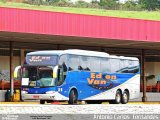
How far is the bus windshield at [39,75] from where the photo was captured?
28.6 metres

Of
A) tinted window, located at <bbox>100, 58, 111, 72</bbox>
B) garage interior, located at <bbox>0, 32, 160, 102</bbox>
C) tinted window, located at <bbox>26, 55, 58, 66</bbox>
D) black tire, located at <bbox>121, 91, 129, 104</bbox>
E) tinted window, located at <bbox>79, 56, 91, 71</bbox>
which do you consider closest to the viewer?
tinted window, located at <bbox>26, 55, 58, 66</bbox>

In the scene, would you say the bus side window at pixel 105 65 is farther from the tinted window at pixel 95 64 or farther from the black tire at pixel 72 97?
the black tire at pixel 72 97

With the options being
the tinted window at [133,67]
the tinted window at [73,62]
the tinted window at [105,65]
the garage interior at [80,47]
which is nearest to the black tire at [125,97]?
the tinted window at [133,67]

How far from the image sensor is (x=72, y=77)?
29.1m

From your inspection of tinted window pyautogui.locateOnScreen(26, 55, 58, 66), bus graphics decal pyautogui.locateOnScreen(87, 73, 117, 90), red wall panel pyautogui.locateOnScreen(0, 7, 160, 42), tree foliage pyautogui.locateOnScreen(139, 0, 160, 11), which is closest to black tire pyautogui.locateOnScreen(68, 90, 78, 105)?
bus graphics decal pyautogui.locateOnScreen(87, 73, 117, 90)

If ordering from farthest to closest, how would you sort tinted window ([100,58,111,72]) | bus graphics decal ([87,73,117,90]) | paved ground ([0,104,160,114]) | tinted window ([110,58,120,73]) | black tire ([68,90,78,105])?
tinted window ([110,58,120,73]) → tinted window ([100,58,111,72]) → bus graphics decal ([87,73,117,90]) → black tire ([68,90,78,105]) → paved ground ([0,104,160,114])

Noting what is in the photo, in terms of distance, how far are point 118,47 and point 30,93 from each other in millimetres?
12596

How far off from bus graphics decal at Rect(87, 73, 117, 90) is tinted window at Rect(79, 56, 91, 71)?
2.13 feet

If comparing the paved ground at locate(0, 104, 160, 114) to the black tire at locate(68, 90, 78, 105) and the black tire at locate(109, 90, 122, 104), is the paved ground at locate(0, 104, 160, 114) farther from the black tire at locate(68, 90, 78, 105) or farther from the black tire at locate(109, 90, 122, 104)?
the black tire at locate(109, 90, 122, 104)

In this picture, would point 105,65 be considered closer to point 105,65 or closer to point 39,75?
Answer: point 105,65

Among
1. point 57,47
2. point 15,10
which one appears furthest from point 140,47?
point 15,10

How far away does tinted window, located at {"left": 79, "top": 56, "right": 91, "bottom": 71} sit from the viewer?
30016 mm

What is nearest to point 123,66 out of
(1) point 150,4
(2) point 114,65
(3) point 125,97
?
(2) point 114,65

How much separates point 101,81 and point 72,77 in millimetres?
3285
